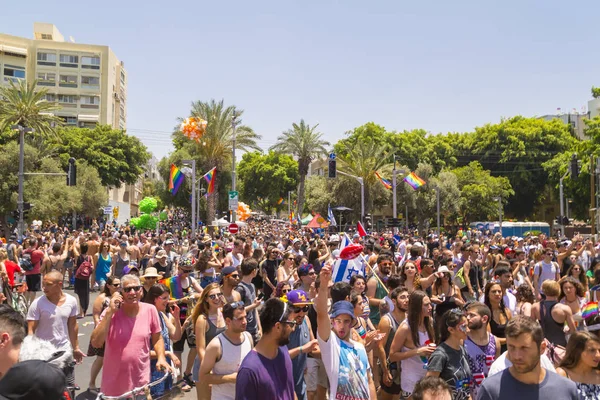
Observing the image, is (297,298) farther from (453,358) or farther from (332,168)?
(332,168)

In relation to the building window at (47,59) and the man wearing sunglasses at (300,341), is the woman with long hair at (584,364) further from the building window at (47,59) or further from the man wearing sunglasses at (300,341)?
the building window at (47,59)

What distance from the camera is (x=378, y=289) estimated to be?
28.5 feet

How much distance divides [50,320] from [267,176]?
76.2 metres

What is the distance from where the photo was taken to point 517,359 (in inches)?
145

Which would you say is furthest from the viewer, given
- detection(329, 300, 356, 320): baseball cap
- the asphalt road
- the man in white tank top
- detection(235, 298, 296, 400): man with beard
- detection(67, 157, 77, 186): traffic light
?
detection(67, 157, 77, 186): traffic light

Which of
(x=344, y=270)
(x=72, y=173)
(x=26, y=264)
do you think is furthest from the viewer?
(x=72, y=173)

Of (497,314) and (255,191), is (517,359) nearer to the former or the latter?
(497,314)

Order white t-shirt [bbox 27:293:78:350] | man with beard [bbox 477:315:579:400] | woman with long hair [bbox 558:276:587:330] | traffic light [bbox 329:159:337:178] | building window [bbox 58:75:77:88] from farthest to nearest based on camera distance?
building window [bbox 58:75:77:88]
traffic light [bbox 329:159:337:178]
woman with long hair [bbox 558:276:587:330]
white t-shirt [bbox 27:293:78:350]
man with beard [bbox 477:315:579:400]

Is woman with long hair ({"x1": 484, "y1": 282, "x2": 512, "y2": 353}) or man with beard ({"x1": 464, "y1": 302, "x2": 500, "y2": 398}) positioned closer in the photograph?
man with beard ({"x1": 464, "y1": 302, "x2": 500, "y2": 398})

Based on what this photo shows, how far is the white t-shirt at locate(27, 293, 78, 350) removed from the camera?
6.30m

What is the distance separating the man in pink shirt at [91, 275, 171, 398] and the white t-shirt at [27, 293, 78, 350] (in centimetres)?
113

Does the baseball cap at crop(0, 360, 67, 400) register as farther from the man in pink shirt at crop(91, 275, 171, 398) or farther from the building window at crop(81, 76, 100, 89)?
the building window at crop(81, 76, 100, 89)

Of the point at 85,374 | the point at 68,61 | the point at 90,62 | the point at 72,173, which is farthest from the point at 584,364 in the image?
the point at 90,62

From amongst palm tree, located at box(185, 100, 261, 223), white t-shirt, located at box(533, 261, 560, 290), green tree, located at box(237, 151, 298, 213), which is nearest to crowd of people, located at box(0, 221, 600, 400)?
white t-shirt, located at box(533, 261, 560, 290)
